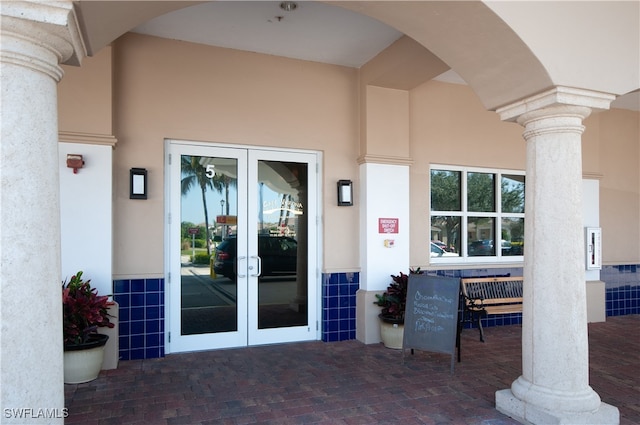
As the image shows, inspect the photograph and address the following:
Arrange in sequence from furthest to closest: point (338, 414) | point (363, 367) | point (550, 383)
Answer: point (363, 367), point (338, 414), point (550, 383)

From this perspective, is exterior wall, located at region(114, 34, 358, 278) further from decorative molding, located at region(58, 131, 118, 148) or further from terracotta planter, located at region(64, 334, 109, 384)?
terracotta planter, located at region(64, 334, 109, 384)

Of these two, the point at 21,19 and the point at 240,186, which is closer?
the point at 21,19

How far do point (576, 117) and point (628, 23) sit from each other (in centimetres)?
93

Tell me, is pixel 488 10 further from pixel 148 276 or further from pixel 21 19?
pixel 148 276

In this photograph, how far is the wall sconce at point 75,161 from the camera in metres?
4.57

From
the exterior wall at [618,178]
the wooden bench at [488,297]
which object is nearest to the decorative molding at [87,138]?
the wooden bench at [488,297]

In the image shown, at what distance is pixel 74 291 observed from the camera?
173 inches

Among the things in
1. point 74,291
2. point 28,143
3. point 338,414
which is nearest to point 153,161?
point 74,291

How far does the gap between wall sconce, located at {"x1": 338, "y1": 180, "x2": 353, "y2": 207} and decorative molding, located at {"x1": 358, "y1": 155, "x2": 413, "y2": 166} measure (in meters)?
0.35

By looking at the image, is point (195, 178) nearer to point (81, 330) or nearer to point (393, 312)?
point (81, 330)

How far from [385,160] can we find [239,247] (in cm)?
218

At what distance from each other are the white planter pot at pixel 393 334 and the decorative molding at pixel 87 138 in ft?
12.3

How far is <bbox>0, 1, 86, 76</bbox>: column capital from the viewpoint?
2227 millimetres

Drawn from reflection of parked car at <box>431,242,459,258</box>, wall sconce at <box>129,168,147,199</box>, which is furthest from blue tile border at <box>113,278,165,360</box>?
reflection of parked car at <box>431,242,459,258</box>
